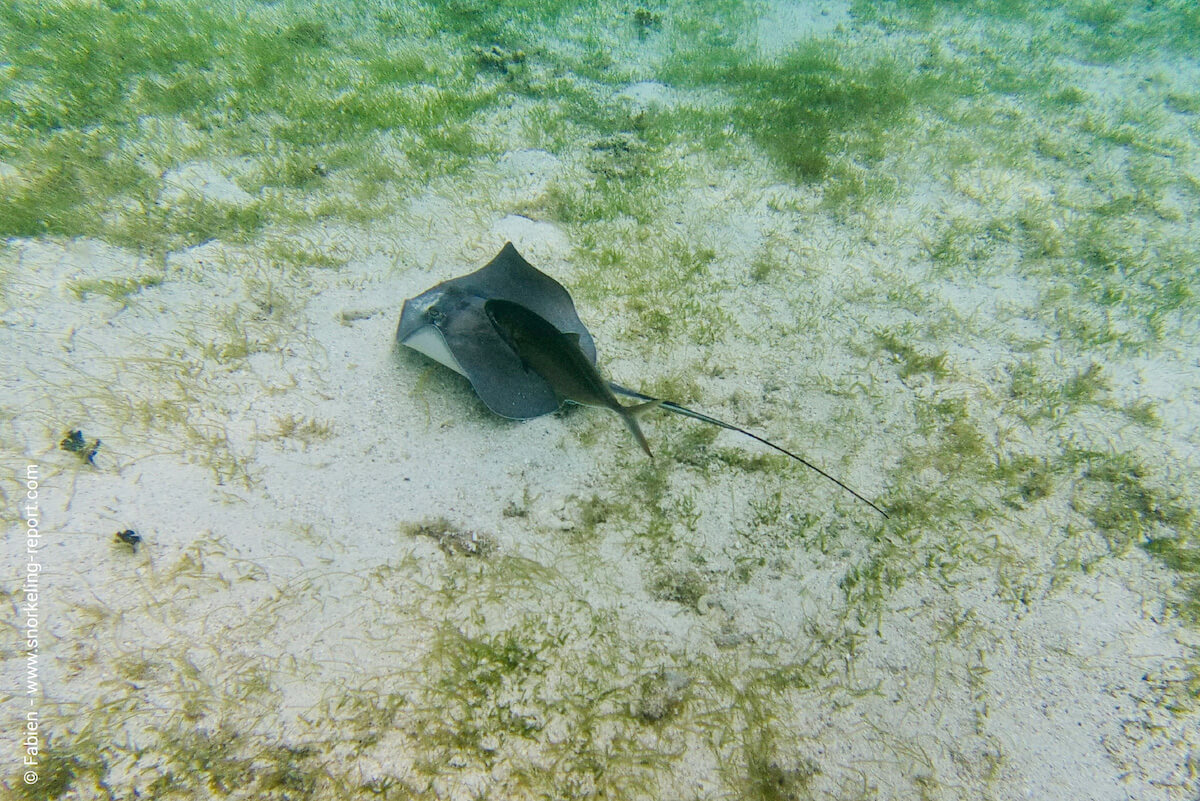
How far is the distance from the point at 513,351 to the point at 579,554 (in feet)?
4.71

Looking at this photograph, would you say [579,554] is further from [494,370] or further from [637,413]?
[494,370]

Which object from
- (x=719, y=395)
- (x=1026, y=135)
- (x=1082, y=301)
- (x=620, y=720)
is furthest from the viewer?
(x=1026, y=135)

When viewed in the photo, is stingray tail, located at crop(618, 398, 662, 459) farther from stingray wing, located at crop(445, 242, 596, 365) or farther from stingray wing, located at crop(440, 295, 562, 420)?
stingray wing, located at crop(445, 242, 596, 365)

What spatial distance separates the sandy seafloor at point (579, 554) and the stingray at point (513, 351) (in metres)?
0.30

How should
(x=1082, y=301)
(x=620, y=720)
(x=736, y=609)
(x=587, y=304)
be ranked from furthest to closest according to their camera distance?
(x=1082, y=301) < (x=587, y=304) < (x=736, y=609) < (x=620, y=720)

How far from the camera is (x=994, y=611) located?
10.2 feet

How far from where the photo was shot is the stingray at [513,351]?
3213mm

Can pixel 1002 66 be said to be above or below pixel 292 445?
above

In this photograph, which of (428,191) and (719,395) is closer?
(719,395)

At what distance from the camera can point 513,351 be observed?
3.56 meters

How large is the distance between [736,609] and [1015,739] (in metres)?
1.51

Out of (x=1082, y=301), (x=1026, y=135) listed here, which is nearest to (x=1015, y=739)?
(x=1082, y=301)

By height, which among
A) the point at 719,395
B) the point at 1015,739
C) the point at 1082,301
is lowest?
the point at 1015,739

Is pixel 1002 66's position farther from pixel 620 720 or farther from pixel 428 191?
pixel 620 720
